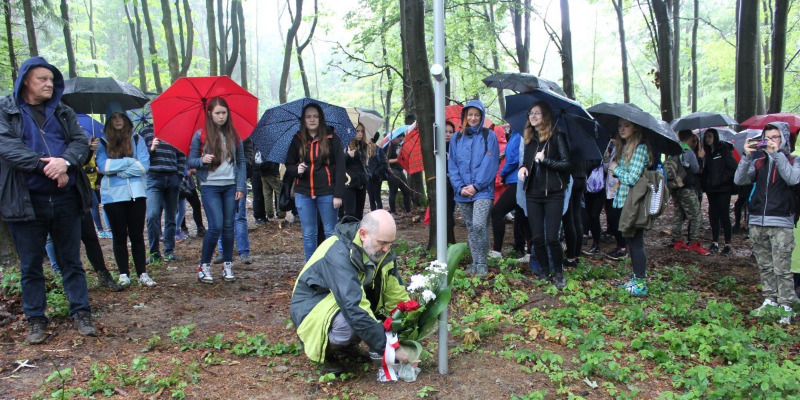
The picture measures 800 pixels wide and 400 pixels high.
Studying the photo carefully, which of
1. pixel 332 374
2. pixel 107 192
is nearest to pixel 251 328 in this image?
pixel 332 374

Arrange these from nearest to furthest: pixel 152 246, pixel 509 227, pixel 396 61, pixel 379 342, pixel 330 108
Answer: pixel 379 342 → pixel 330 108 → pixel 152 246 → pixel 509 227 → pixel 396 61

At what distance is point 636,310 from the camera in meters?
4.92

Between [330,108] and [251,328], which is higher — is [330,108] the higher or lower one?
the higher one

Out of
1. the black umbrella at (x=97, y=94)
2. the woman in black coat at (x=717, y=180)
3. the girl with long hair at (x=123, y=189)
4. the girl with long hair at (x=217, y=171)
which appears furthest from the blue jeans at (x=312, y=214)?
the woman in black coat at (x=717, y=180)

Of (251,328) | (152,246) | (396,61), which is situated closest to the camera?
(251,328)

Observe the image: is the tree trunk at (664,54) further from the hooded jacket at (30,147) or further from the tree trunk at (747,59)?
the hooded jacket at (30,147)

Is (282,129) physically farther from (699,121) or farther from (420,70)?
(699,121)

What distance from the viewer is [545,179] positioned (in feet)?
18.6

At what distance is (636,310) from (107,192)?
17.8 feet

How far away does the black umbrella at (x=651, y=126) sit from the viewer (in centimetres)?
540

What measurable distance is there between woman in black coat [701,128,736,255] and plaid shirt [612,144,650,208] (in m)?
3.25

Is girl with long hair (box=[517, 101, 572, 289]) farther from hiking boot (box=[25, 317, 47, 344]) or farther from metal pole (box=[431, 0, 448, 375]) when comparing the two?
hiking boot (box=[25, 317, 47, 344])

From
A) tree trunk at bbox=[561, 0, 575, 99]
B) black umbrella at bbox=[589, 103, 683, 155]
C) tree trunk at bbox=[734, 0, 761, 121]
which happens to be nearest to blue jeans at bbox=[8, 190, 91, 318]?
black umbrella at bbox=[589, 103, 683, 155]

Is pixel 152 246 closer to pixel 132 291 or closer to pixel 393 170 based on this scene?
pixel 132 291
